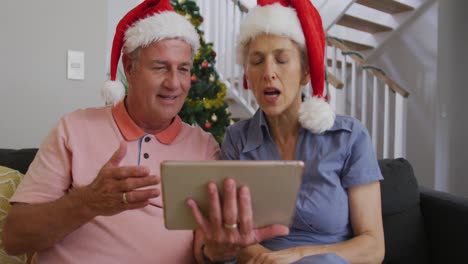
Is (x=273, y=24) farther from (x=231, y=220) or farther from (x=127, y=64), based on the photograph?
(x=231, y=220)

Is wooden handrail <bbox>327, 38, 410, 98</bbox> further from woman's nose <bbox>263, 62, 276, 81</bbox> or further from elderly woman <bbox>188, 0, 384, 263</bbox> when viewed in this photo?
woman's nose <bbox>263, 62, 276, 81</bbox>

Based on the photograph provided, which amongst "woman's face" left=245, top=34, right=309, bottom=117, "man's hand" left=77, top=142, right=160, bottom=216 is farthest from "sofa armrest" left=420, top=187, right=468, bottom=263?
"man's hand" left=77, top=142, right=160, bottom=216

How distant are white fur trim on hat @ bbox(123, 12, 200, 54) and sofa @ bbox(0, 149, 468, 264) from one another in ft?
2.13

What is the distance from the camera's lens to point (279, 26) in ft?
4.09

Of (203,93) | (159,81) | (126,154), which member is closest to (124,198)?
(126,154)

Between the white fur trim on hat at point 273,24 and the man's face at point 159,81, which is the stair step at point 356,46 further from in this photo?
the man's face at point 159,81

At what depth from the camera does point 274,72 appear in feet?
4.03

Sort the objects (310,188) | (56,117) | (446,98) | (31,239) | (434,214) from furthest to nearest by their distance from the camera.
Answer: (446,98) < (56,117) < (434,214) < (310,188) < (31,239)

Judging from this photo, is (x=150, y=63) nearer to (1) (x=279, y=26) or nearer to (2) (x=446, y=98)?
(1) (x=279, y=26)

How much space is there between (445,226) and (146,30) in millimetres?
1248

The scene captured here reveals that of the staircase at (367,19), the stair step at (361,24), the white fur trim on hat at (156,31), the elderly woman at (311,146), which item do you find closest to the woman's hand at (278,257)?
the elderly woman at (311,146)

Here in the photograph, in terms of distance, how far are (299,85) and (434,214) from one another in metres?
0.79

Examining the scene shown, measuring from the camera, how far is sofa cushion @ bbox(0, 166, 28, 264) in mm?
1385

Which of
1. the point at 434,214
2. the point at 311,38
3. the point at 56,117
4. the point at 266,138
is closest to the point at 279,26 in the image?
the point at 311,38
